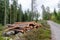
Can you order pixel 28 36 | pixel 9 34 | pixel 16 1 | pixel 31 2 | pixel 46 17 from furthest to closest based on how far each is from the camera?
pixel 46 17, pixel 16 1, pixel 31 2, pixel 9 34, pixel 28 36

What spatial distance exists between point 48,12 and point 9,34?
12268cm

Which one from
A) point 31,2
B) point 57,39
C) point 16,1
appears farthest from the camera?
point 16,1

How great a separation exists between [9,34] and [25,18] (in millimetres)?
78756

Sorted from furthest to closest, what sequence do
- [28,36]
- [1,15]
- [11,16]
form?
[11,16] → [1,15] → [28,36]

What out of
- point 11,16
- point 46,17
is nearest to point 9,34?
point 11,16

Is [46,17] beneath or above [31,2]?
beneath

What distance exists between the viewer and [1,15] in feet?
250

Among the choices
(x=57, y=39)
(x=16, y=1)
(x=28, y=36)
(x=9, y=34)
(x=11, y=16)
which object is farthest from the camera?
(x=16, y=1)

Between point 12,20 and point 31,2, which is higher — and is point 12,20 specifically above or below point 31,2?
below

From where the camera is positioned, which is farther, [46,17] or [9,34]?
[46,17]

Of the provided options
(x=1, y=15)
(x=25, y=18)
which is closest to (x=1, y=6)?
(x=1, y=15)

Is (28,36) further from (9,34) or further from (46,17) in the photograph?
(46,17)

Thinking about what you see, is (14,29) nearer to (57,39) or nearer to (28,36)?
(57,39)

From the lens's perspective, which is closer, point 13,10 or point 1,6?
point 1,6
